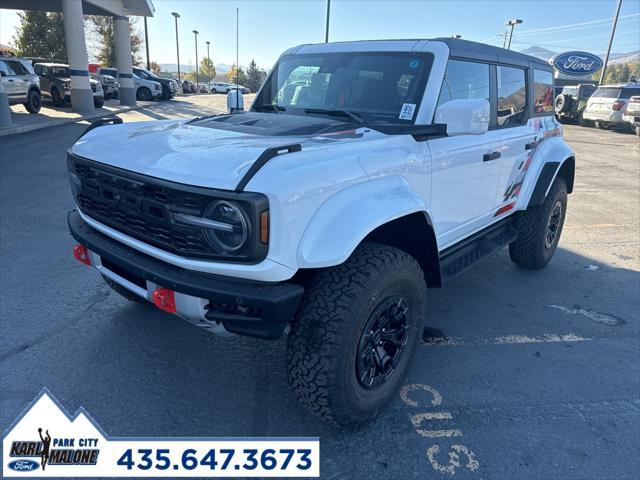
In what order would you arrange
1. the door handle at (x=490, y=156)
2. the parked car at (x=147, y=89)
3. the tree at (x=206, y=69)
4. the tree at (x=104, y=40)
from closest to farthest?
the door handle at (x=490, y=156), the parked car at (x=147, y=89), the tree at (x=104, y=40), the tree at (x=206, y=69)

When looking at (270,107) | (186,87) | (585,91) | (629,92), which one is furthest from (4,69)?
(186,87)

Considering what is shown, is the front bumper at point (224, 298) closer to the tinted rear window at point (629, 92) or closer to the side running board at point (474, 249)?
the side running board at point (474, 249)

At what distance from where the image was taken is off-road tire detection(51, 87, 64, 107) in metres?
19.2

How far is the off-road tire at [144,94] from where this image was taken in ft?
86.0

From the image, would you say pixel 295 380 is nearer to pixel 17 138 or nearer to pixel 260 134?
pixel 260 134

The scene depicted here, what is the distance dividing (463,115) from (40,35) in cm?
4347

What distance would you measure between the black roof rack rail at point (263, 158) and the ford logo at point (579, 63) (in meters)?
38.8

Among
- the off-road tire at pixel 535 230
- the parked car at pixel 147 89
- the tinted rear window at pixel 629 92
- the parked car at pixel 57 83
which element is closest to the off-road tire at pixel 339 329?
the off-road tire at pixel 535 230

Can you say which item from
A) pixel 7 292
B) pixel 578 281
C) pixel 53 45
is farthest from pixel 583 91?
pixel 53 45

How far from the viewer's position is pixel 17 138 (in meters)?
11.6

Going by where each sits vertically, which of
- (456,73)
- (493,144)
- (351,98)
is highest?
(456,73)

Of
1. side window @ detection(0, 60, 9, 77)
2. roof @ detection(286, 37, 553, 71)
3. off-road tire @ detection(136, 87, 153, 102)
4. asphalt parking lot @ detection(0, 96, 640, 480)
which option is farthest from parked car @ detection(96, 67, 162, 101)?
roof @ detection(286, 37, 553, 71)

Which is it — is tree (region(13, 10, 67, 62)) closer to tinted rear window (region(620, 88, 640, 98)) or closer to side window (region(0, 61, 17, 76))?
side window (region(0, 61, 17, 76))

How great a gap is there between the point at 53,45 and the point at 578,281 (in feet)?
141
